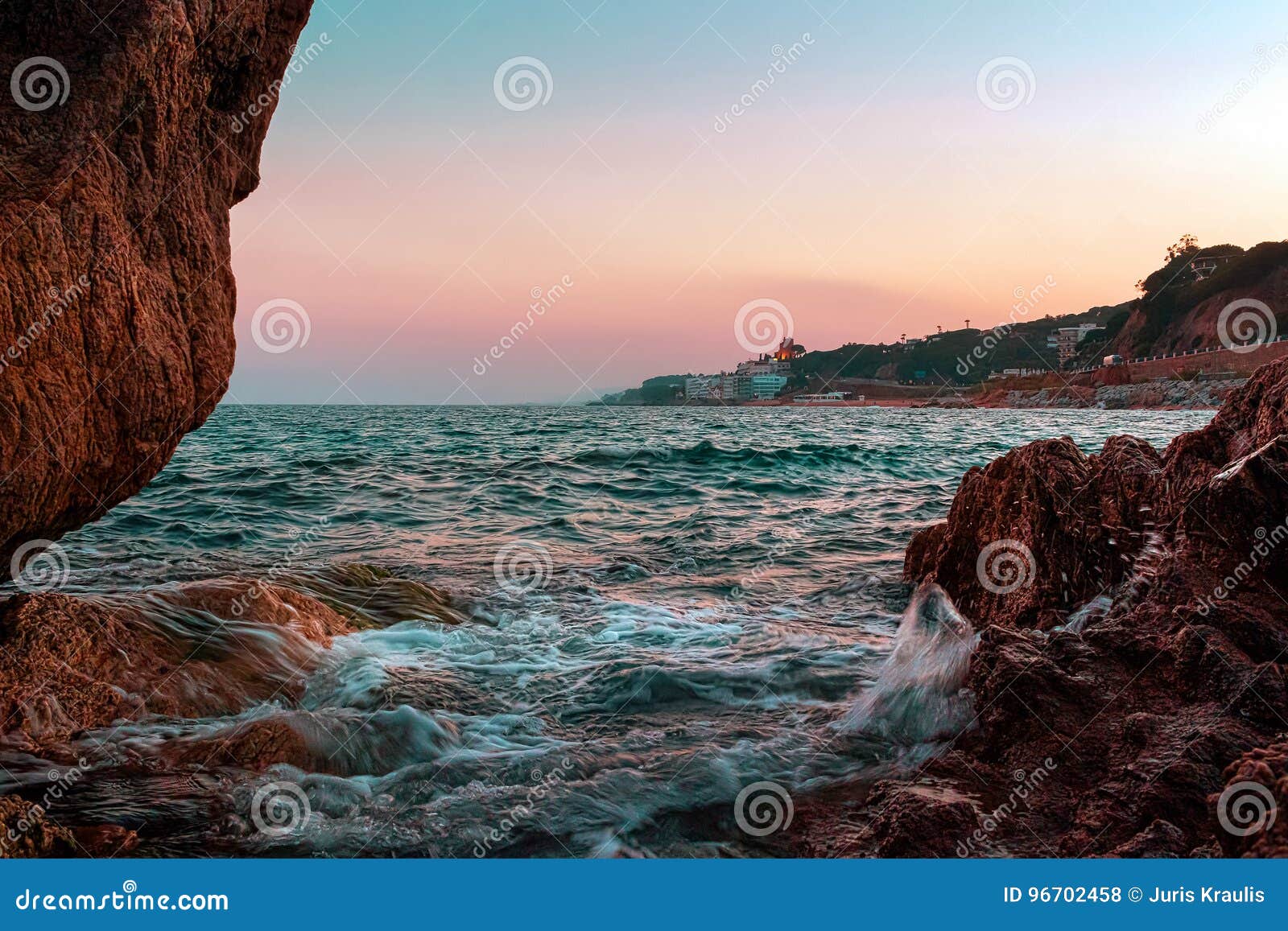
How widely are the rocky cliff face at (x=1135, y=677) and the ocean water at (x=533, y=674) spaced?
0.54m

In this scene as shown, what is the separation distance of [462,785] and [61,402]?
2941 millimetres

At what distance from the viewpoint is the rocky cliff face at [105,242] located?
13.3ft

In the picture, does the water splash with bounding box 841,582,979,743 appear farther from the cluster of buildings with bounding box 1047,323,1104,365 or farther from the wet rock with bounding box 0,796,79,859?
the cluster of buildings with bounding box 1047,323,1104,365

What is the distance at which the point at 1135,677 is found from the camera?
4262 mm

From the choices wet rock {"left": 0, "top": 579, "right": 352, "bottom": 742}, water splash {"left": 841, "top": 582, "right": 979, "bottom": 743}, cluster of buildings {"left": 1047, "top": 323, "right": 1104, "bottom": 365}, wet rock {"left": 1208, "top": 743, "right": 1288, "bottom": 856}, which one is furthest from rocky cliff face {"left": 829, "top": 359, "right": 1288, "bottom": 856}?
cluster of buildings {"left": 1047, "top": 323, "right": 1104, "bottom": 365}

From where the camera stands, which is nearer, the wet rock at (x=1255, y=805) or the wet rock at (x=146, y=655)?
the wet rock at (x=1255, y=805)

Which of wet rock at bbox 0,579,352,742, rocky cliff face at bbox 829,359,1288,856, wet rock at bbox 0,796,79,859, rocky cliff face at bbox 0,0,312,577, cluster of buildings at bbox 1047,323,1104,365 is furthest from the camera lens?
cluster of buildings at bbox 1047,323,1104,365

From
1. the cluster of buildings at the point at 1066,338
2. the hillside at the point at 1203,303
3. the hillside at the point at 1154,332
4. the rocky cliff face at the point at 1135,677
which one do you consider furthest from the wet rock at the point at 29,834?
the cluster of buildings at the point at 1066,338

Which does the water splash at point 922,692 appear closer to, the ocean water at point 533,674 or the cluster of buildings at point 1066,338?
the ocean water at point 533,674

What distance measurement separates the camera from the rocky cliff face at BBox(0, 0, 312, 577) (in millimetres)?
4043

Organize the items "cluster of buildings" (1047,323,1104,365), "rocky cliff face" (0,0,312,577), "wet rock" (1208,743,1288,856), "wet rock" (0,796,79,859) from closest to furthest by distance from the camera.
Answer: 1. "wet rock" (1208,743,1288,856)
2. "wet rock" (0,796,79,859)
3. "rocky cliff face" (0,0,312,577)
4. "cluster of buildings" (1047,323,1104,365)

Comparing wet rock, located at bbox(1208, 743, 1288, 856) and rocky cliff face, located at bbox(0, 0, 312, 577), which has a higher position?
rocky cliff face, located at bbox(0, 0, 312, 577)

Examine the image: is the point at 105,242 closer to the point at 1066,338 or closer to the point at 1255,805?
the point at 1255,805

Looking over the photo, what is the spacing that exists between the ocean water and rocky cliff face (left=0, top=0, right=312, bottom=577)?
1569mm
